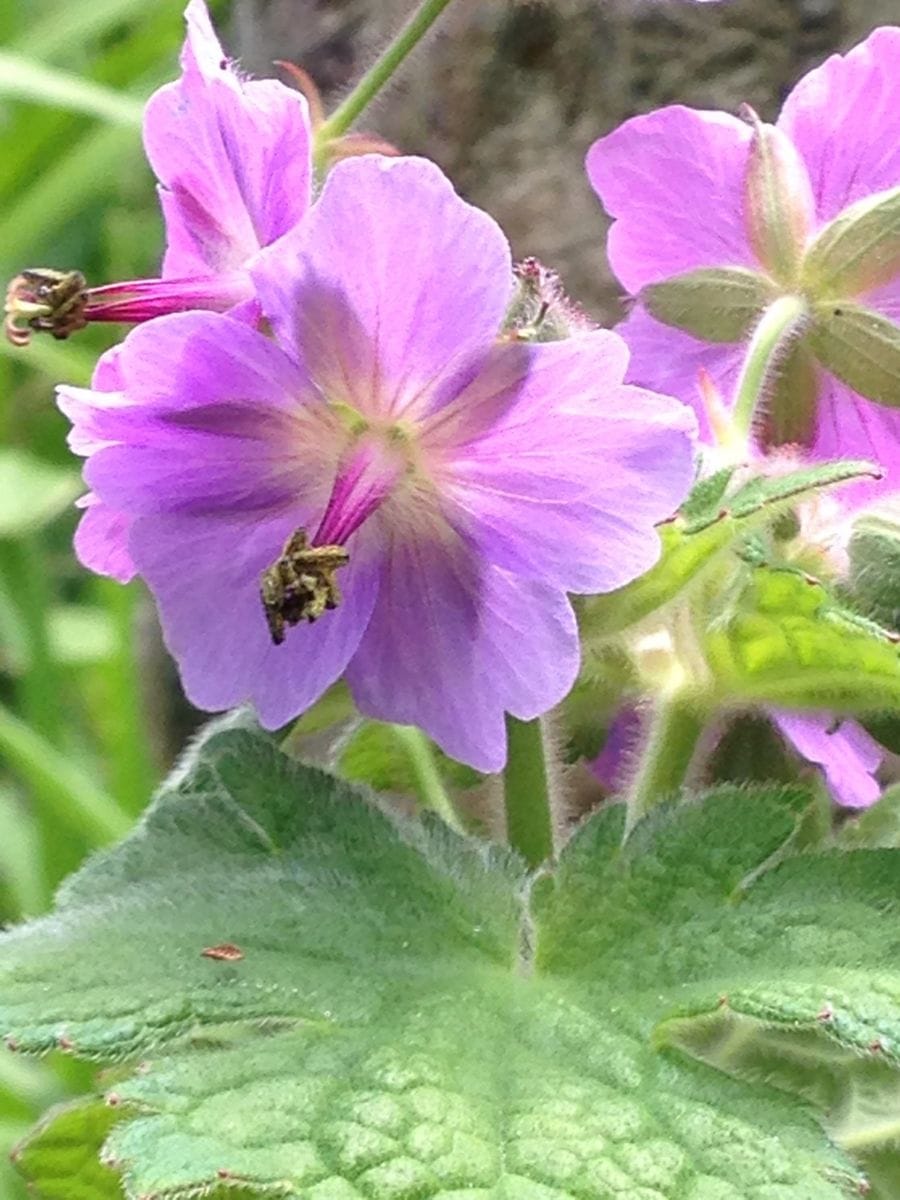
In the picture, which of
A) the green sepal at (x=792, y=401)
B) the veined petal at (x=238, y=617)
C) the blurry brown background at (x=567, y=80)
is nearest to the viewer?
the veined petal at (x=238, y=617)

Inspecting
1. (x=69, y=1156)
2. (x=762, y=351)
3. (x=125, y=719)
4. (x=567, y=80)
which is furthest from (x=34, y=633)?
(x=762, y=351)

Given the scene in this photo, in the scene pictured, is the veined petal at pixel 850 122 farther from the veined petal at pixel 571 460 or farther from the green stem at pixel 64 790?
the green stem at pixel 64 790

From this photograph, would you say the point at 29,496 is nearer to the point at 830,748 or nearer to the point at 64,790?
the point at 64,790

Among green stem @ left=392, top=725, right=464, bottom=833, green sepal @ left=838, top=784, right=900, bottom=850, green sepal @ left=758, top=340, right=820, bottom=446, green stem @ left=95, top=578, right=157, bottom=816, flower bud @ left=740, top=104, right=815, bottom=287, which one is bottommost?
green sepal @ left=838, top=784, right=900, bottom=850

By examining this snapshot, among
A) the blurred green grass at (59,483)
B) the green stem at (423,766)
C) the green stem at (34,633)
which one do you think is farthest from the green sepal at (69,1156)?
the green stem at (34,633)

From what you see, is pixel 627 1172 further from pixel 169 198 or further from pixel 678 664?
pixel 169 198

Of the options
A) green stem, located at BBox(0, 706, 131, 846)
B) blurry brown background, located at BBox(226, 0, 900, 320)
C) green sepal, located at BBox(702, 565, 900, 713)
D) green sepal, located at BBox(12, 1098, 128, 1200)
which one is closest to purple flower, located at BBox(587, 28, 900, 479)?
green sepal, located at BBox(702, 565, 900, 713)

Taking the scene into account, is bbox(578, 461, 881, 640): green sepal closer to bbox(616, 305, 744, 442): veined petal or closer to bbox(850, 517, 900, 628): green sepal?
bbox(850, 517, 900, 628): green sepal
